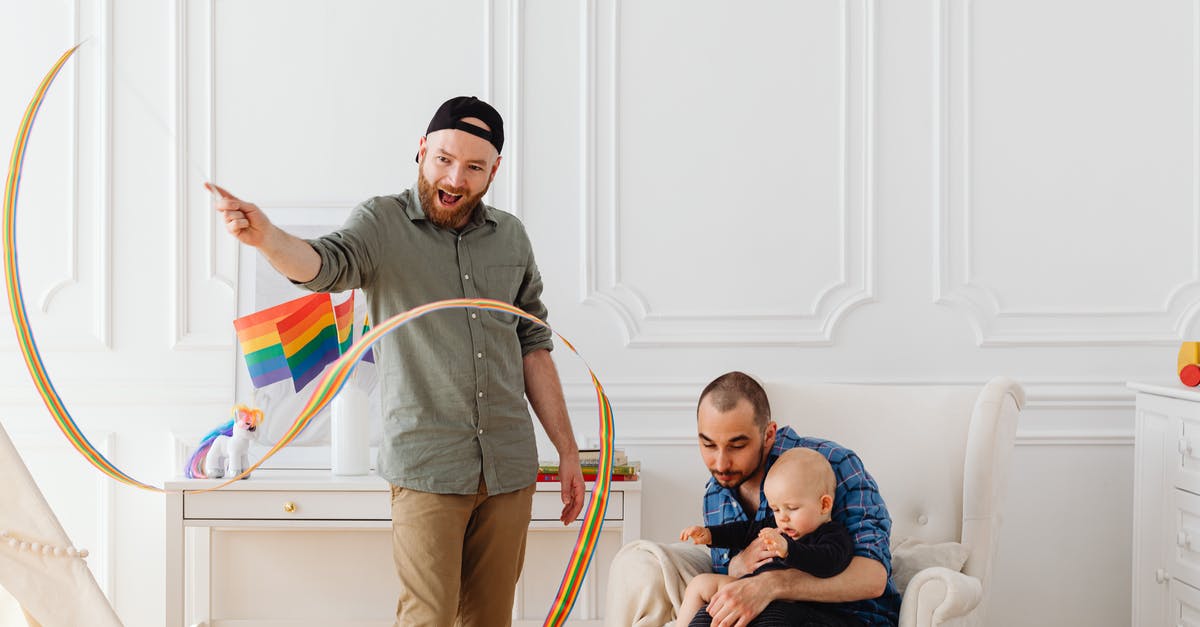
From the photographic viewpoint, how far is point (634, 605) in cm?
209

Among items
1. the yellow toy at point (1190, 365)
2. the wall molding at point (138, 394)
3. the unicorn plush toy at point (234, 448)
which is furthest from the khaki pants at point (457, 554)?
the yellow toy at point (1190, 365)

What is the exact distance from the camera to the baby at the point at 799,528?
6.03 feet

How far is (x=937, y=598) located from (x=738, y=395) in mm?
546

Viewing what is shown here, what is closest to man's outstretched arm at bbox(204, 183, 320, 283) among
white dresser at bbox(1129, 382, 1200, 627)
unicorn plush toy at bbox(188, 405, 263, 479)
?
unicorn plush toy at bbox(188, 405, 263, 479)

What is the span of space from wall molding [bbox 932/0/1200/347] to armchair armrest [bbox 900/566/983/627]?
111 centimetres

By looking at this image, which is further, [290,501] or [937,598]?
[290,501]

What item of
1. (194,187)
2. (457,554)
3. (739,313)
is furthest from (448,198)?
(194,187)

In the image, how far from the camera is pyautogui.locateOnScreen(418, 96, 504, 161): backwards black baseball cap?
1.85 meters

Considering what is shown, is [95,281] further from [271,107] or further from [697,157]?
[697,157]

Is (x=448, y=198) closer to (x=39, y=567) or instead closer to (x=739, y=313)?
(x=39, y=567)

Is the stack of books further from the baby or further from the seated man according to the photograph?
the baby

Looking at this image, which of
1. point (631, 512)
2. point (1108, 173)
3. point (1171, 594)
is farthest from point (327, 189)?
point (1171, 594)

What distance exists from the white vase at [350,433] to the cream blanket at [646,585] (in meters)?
0.86

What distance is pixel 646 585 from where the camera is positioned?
2.08 meters
